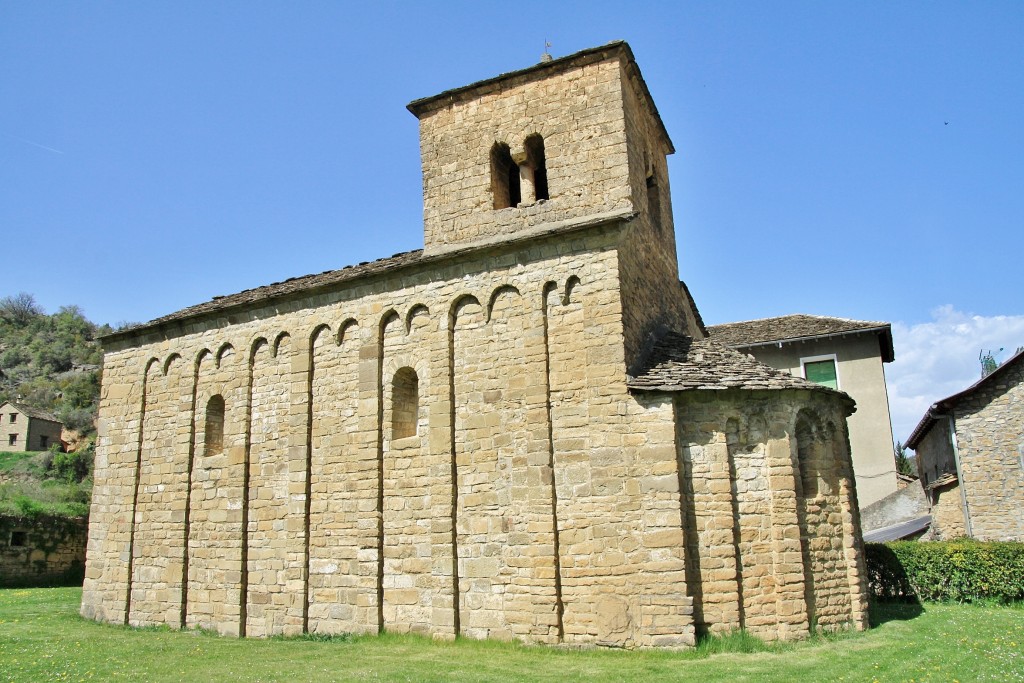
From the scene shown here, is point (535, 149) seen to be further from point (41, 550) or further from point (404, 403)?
point (41, 550)

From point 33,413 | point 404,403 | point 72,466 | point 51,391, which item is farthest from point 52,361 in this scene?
point 404,403

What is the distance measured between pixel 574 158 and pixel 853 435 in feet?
47.8

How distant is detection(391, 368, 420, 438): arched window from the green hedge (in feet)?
30.1

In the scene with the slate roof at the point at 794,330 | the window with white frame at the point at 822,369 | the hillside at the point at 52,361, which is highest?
the hillside at the point at 52,361

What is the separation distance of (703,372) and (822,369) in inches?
520

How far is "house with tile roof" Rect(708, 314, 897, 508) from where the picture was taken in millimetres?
21531

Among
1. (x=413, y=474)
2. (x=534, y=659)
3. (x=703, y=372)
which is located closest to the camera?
(x=534, y=659)

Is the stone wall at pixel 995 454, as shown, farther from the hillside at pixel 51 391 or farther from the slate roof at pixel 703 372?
the hillside at pixel 51 391

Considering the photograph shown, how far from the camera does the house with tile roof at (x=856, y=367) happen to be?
21.5 meters

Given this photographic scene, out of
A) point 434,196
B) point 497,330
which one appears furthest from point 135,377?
point 497,330

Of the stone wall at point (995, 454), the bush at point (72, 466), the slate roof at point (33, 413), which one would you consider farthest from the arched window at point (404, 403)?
the slate roof at point (33, 413)

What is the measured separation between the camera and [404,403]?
41.3 ft

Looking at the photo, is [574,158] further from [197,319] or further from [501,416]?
[197,319]

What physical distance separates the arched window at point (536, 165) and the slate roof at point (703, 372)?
11.4 ft
